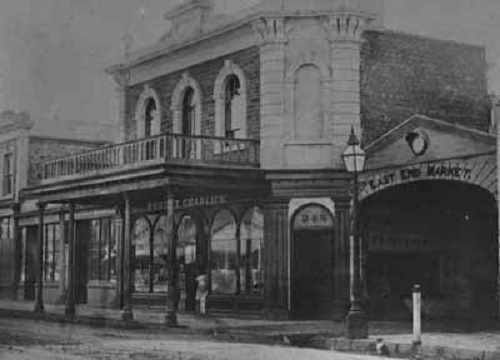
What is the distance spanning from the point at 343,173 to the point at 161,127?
23.4 feet

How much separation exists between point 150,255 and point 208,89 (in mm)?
5368

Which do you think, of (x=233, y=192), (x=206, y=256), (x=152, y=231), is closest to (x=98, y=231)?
(x=152, y=231)

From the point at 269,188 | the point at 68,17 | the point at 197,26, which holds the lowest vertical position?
the point at 269,188

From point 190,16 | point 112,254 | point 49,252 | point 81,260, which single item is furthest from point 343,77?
point 49,252

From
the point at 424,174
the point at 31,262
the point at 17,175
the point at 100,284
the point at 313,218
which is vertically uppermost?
the point at 17,175

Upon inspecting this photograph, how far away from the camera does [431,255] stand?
79.8 ft

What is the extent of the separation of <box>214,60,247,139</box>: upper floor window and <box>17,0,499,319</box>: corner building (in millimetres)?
48

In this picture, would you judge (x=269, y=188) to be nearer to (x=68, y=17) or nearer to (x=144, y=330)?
(x=144, y=330)

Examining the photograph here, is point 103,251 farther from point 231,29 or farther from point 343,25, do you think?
point 343,25

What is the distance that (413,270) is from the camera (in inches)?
961

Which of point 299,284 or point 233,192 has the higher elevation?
point 233,192

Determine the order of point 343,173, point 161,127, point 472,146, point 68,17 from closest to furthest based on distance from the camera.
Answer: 1. point 68,17
2. point 472,146
3. point 343,173
4. point 161,127

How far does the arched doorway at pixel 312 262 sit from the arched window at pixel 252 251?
994 mm

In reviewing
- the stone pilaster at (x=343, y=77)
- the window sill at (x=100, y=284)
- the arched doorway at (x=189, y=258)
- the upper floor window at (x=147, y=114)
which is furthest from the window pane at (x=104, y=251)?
the stone pilaster at (x=343, y=77)
